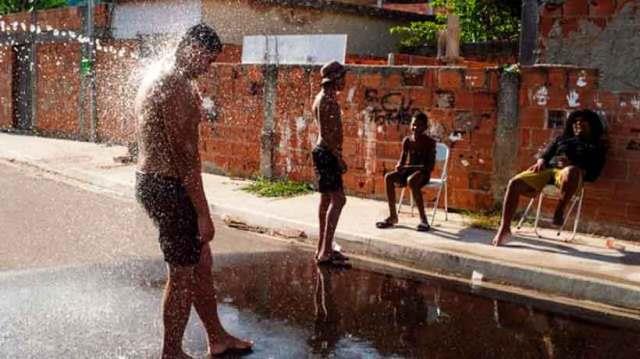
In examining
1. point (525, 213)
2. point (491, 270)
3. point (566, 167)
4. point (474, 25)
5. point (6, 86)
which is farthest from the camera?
point (6, 86)

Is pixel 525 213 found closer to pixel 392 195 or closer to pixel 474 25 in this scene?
pixel 392 195

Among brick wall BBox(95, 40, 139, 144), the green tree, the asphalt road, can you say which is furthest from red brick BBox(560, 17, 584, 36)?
brick wall BBox(95, 40, 139, 144)

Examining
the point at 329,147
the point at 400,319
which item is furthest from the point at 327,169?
the point at 400,319

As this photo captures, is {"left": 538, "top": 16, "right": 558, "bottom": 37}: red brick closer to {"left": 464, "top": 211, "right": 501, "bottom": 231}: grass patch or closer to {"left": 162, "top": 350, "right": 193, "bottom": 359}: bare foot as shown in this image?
{"left": 464, "top": 211, "right": 501, "bottom": 231}: grass patch

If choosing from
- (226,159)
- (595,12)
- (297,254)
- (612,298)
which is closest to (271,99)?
(226,159)

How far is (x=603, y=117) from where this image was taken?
8047 millimetres

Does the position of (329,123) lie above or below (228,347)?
above

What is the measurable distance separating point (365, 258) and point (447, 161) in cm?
185

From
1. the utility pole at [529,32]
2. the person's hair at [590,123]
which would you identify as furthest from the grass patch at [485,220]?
the utility pole at [529,32]

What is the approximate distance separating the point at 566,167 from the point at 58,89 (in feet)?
49.3

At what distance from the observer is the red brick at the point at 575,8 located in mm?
8176

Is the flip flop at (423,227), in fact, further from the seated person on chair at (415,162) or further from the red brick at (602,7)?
the red brick at (602,7)

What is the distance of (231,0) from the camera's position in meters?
15.9

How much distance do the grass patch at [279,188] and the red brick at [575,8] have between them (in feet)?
14.4
